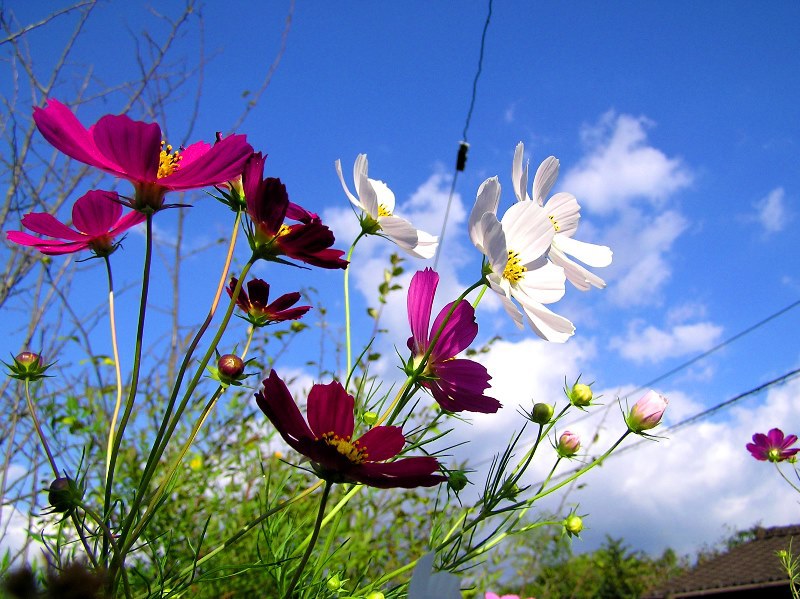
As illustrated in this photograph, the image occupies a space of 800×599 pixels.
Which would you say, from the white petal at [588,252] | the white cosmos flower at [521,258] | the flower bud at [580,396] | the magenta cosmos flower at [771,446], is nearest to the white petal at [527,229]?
the white cosmos flower at [521,258]

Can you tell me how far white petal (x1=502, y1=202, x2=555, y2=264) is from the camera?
620 millimetres

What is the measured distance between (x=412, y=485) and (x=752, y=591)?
12.3 m

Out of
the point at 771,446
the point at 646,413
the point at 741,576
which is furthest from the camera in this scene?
the point at 741,576

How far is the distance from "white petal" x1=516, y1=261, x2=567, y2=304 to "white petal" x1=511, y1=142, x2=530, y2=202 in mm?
83

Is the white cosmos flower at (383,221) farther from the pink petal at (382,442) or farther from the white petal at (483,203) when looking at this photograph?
the pink petal at (382,442)

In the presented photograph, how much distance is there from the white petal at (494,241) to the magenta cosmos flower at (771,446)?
1.47 metres

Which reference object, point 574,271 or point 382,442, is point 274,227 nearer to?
point 382,442

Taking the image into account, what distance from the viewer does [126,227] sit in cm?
59

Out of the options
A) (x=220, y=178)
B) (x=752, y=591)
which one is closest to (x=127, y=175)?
(x=220, y=178)

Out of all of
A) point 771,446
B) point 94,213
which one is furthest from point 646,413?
point 771,446

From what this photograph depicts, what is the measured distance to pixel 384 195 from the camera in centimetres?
83

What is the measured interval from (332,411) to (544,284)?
28 cm

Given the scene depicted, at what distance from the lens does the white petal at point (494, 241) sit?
57cm

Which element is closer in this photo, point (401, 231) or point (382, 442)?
point (382, 442)
